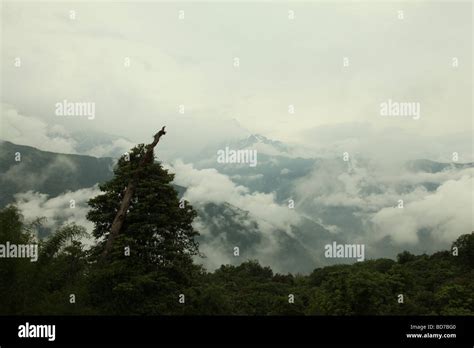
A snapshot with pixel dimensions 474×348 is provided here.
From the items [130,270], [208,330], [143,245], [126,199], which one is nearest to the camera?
[208,330]

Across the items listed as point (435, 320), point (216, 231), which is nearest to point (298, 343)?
point (435, 320)

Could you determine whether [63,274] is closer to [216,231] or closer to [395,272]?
[395,272]

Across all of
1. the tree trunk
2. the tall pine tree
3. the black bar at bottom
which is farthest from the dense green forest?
the black bar at bottom

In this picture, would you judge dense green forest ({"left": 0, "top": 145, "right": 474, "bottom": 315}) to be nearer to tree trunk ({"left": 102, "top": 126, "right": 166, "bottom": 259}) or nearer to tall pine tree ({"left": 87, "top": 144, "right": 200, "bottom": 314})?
tall pine tree ({"left": 87, "top": 144, "right": 200, "bottom": 314})

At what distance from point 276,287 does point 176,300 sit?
39.9m

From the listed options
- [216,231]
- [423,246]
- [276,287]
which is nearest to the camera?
[276,287]

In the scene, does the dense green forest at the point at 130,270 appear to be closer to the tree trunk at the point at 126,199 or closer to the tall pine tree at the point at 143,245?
the tall pine tree at the point at 143,245

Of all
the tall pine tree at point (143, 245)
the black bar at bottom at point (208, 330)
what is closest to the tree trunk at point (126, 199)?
the tall pine tree at point (143, 245)

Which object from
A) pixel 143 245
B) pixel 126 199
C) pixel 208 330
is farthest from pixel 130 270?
pixel 208 330

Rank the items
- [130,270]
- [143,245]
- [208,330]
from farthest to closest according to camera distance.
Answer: [143,245]
[130,270]
[208,330]

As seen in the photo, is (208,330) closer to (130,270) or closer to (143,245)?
(130,270)

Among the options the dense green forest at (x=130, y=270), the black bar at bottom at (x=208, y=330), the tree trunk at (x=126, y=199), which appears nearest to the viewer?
the black bar at bottom at (x=208, y=330)

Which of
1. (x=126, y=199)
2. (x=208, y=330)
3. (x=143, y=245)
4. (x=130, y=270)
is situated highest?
(x=126, y=199)

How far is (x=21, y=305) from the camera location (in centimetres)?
2078
